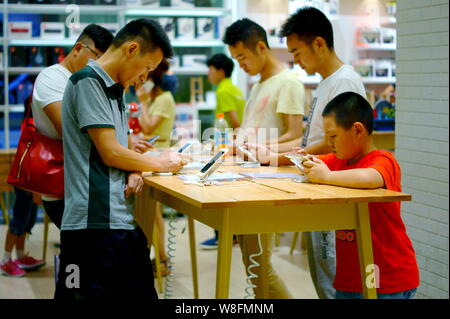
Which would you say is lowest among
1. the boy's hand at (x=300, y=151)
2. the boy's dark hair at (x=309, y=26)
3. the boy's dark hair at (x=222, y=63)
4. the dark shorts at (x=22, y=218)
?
the dark shorts at (x=22, y=218)

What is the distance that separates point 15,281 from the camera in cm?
488

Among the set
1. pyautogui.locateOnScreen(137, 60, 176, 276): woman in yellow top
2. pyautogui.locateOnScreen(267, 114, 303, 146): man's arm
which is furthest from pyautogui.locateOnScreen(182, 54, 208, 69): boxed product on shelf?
pyautogui.locateOnScreen(267, 114, 303, 146): man's arm

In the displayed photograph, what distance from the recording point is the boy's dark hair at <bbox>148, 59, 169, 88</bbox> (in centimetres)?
539

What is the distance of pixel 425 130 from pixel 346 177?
1.50 metres

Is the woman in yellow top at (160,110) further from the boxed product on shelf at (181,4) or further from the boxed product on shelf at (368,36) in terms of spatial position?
the boxed product on shelf at (368,36)

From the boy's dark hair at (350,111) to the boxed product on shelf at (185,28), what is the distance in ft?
17.0

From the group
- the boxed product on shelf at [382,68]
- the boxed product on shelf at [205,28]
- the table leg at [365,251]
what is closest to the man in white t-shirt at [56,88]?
the table leg at [365,251]

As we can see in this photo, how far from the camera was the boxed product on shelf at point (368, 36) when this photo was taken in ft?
29.5

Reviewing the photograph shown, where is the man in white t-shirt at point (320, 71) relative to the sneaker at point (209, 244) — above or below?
above

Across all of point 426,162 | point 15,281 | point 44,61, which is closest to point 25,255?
point 15,281

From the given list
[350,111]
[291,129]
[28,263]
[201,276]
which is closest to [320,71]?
[291,129]

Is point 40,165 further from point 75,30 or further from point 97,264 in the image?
point 75,30

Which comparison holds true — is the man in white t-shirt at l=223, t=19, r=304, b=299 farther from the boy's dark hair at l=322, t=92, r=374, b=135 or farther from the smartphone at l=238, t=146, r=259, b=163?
the boy's dark hair at l=322, t=92, r=374, b=135
